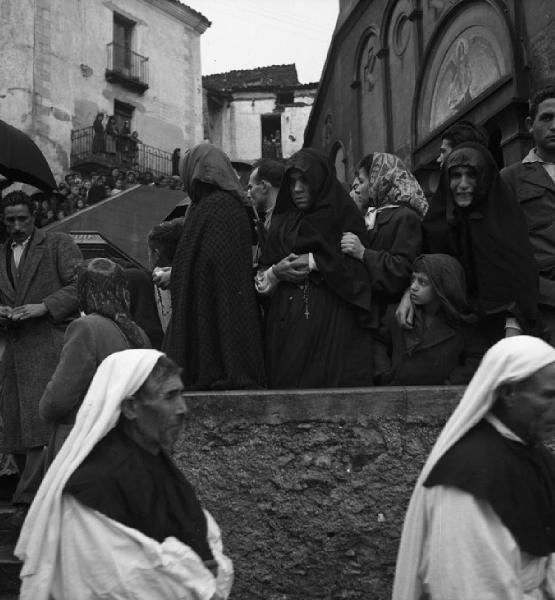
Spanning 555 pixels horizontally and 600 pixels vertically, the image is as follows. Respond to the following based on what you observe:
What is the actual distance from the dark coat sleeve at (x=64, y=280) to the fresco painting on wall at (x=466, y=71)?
5.49 metres

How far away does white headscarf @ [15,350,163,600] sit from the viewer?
2.51 metres

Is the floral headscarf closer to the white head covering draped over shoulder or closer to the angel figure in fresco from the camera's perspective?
the white head covering draped over shoulder

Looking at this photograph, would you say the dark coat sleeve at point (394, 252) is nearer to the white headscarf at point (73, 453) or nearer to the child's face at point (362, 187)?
the child's face at point (362, 187)

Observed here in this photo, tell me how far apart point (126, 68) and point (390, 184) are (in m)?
30.6

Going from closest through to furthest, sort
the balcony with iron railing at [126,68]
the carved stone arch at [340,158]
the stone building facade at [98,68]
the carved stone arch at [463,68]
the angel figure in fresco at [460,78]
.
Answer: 1. the carved stone arch at [463,68]
2. the angel figure in fresco at [460,78]
3. the carved stone arch at [340,158]
4. the stone building facade at [98,68]
5. the balcony with iron railing at [126,68]

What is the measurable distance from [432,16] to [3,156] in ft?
21.4

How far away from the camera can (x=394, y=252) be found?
454cm

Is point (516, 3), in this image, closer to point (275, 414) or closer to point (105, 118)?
point (275, 414)

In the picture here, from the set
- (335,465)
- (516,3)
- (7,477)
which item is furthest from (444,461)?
(516,3)

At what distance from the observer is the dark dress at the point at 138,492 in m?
2.50

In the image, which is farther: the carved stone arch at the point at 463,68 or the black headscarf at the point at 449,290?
the carved stone arch at the point at 463,68

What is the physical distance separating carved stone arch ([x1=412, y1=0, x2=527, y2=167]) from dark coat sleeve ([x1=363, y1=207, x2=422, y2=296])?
4410 mm

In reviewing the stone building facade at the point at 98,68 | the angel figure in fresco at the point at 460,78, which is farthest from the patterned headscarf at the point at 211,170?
the stone building facade at the point at 98,68

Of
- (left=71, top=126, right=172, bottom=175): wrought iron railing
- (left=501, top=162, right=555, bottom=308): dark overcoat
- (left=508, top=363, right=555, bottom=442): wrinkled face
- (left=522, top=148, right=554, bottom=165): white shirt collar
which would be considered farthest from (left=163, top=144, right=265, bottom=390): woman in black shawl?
(left=71, top=126, right=172, bottom=175): wrought iron railing
